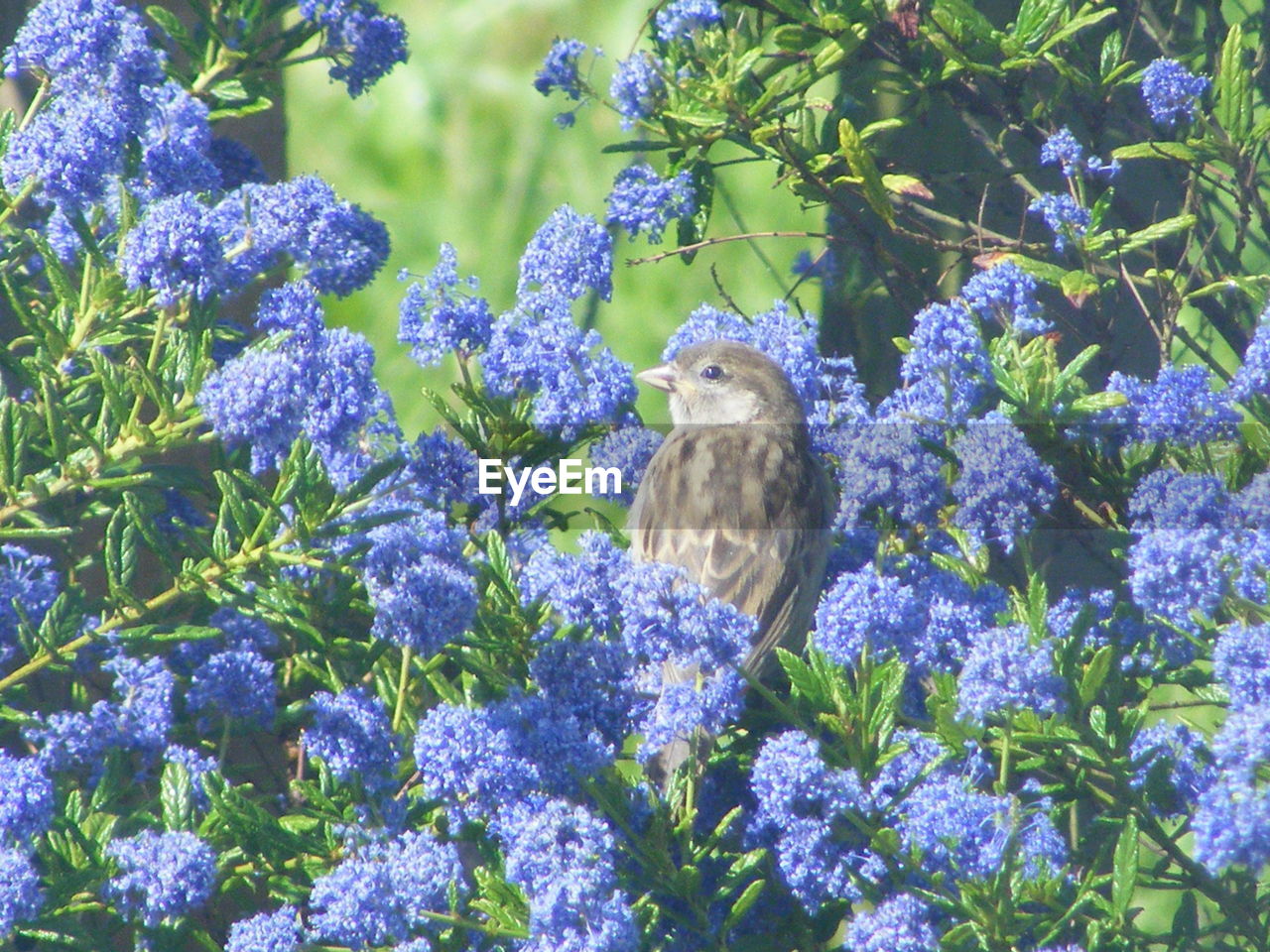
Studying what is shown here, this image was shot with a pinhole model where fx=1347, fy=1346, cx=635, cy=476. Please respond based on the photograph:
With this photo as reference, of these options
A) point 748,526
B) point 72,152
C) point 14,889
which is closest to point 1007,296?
point 748,526

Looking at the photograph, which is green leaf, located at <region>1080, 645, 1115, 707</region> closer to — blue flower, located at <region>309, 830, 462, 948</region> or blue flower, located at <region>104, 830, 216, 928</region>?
blue flower, located at <region>309, 830, 462, 948</region>

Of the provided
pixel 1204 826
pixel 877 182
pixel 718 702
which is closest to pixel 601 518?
pixel 877 182

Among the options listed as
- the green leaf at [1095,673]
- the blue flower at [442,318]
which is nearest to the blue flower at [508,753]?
the green leaf at [1095,673]

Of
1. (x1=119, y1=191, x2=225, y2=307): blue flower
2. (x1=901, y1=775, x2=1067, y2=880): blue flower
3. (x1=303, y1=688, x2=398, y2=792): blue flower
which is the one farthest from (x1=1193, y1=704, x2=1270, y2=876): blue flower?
(x1=119, y1=191, x2=225, y2=307): blue flower

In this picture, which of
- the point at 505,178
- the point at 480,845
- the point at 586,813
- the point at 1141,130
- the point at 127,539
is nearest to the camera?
the point at 586,813

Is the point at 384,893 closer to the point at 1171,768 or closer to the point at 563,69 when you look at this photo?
the point at 1171,768

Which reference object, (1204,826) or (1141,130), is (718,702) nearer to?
(1204,826)

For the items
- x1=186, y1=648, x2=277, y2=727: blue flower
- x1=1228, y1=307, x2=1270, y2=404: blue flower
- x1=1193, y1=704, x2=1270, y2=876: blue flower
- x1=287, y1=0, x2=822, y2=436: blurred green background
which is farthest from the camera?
x1=287, y1=0, x2=822, y2=436: blurred green background
